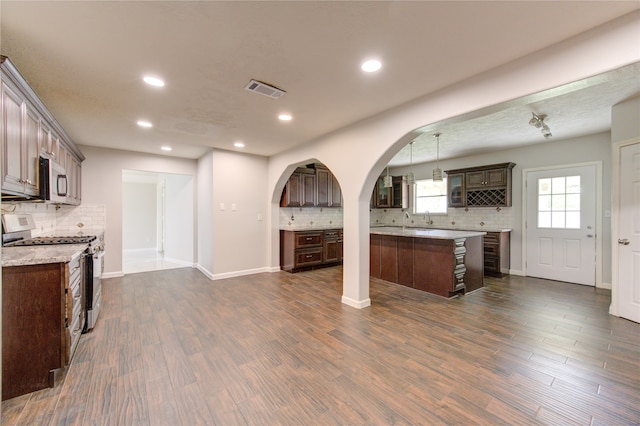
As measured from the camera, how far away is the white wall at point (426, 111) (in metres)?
1.78

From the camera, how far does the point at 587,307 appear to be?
354 centimetres

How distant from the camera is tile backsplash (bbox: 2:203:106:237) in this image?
3.82 metres

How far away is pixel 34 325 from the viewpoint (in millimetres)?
1921

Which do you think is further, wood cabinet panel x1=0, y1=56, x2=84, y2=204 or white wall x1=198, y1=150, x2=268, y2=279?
white wall x1=198, y1=150, x2=268, y2=279

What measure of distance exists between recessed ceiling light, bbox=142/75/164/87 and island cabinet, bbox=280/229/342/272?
3516mm

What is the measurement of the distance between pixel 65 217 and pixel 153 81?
389 cm

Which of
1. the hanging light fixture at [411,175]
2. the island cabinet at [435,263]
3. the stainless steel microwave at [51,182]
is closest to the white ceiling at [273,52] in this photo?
the stainless steel microwave at [51,182]

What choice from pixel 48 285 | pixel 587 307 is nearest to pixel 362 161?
pixel 48 285

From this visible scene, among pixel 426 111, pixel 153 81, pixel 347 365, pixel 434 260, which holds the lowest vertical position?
pixel 347 365

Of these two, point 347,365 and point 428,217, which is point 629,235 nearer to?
point 347,365

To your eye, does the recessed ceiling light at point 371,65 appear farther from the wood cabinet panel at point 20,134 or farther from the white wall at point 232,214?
the white wall at point 232,214

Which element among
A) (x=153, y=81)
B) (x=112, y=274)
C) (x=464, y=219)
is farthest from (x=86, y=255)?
(x=464, y=219)

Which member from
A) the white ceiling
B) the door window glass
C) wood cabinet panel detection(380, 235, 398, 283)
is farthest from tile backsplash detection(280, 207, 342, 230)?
the door window glass

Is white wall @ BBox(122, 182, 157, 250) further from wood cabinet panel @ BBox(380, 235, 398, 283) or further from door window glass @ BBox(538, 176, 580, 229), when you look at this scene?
door window glass @ BBox(538, 176, 580, 229)
